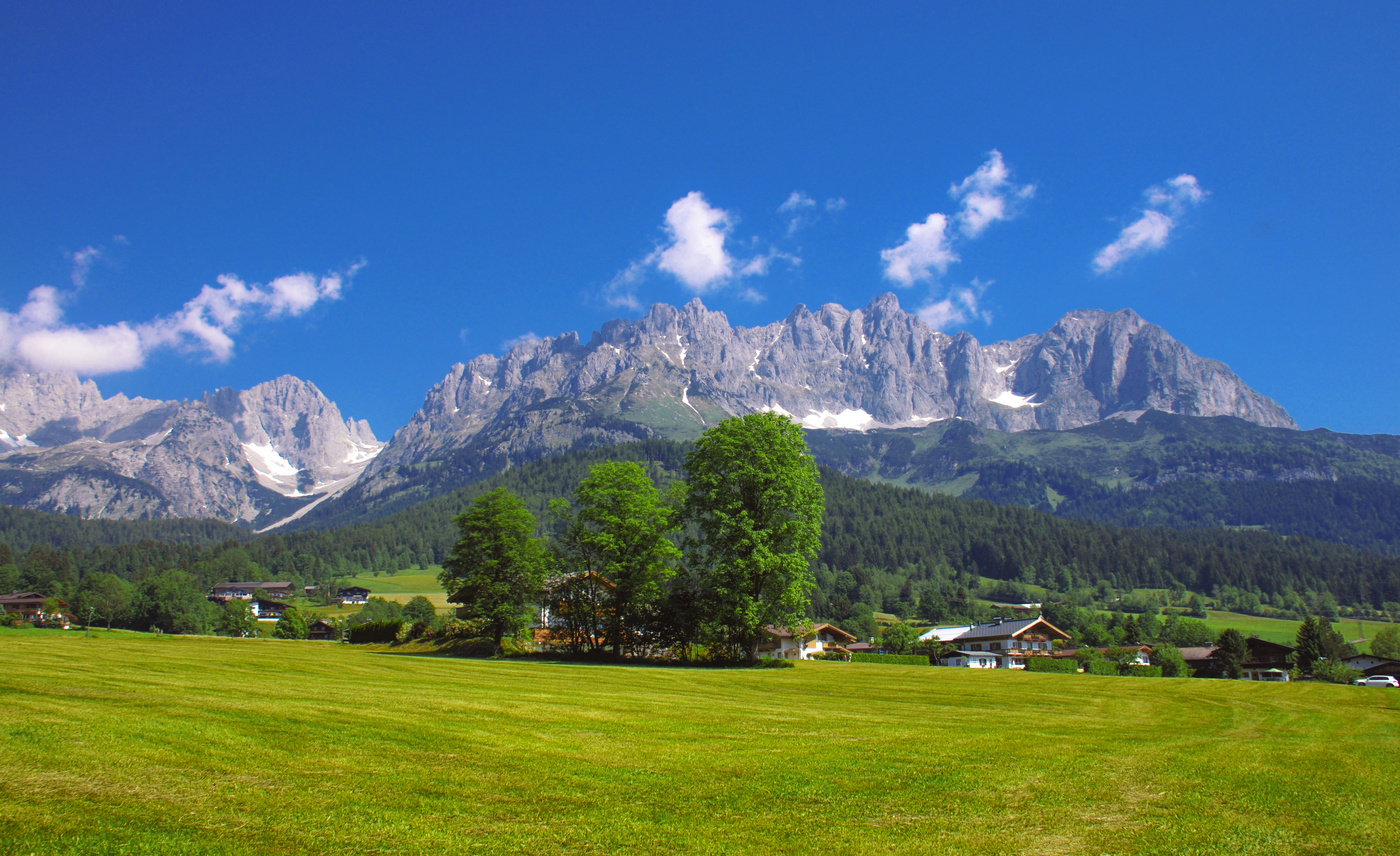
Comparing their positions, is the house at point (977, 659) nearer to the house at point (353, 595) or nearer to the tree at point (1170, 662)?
the tree at point (1170, 662)

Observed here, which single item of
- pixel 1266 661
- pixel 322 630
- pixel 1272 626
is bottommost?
pixel 322 630

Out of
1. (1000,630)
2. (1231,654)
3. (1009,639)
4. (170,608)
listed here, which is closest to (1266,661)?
(1231,654)

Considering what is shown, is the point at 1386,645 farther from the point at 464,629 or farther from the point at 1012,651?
the point at 464,629

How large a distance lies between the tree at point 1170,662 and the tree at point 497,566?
2120 inches

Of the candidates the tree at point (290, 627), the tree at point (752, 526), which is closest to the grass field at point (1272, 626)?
the tree at point (752, 526)

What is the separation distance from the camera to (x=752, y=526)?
148 ft

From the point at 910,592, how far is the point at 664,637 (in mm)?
156828

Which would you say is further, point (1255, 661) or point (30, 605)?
point (30, 605)

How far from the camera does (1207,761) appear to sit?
672 inches

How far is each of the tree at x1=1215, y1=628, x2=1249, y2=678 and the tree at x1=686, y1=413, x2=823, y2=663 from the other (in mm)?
62572

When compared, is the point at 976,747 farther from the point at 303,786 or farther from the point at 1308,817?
the point at 303,786

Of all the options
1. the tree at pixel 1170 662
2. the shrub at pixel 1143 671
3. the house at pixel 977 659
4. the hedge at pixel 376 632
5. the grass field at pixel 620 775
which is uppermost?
the grass field at pixel 620 775

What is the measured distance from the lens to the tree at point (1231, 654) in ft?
272

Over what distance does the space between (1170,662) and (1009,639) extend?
28.0 meters
